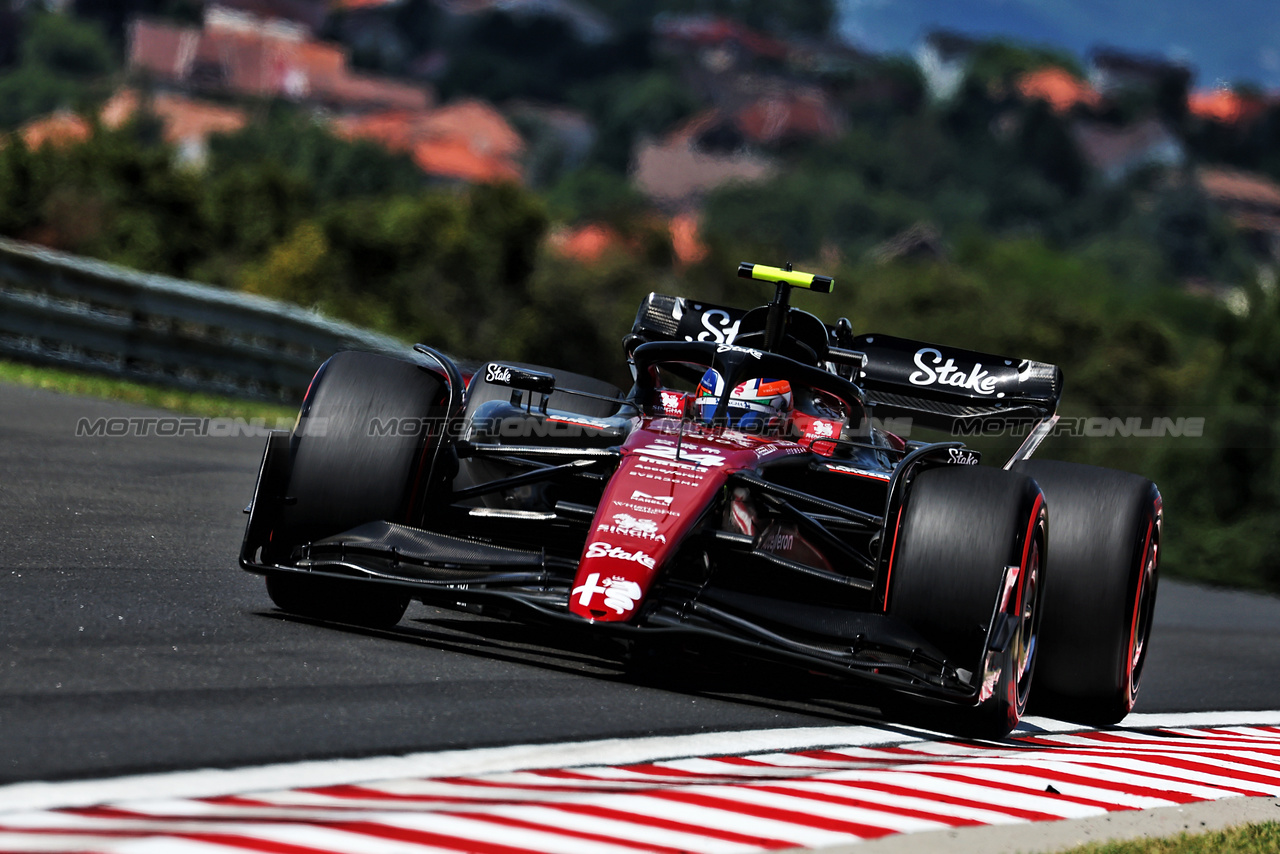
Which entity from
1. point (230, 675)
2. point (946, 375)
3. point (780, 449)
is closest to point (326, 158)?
point (946, 375)

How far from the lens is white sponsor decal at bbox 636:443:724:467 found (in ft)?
21.5

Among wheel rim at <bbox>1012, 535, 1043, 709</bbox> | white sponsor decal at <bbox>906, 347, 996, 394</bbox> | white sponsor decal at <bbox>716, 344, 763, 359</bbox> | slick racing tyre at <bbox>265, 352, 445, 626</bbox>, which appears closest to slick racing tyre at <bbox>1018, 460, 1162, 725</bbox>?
wheel rim at <bbox>1012, 535, 1043, 709</bbox>

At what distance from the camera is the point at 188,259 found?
46.4 m

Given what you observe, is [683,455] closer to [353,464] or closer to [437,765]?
[353,464]

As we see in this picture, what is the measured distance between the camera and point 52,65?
192625mm

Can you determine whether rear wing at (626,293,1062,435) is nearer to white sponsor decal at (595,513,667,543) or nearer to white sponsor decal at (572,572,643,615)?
white sponsor decal at (595,513,667,543)

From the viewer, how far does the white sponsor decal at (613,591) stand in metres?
6.11

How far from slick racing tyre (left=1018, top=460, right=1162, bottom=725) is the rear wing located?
1.01 m

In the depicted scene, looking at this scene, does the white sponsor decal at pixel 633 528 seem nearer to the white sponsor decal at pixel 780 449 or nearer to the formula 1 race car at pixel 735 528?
the formula 1 race car at pixel 735 528

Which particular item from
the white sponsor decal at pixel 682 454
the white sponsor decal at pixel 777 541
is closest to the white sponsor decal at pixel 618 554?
the white sponsor decal at pixel 682 454

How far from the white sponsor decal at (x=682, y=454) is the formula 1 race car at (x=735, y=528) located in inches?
0.5

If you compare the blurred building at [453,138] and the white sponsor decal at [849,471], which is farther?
the blurred building at [453,138]

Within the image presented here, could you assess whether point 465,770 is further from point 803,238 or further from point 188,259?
point 803,238

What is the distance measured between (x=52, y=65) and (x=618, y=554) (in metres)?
201
